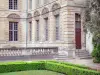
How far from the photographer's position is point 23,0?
107ft

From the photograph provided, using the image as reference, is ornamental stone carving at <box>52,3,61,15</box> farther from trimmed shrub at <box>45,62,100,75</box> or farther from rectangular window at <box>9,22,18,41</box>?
trimmed shrub at <box>45,62,100,75</box>

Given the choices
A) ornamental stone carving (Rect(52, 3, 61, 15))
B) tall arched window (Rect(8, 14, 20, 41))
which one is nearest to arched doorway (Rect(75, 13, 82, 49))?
ornamental stone carving (Rect(52, 3, 61, 15))

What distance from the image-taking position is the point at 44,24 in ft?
89.4

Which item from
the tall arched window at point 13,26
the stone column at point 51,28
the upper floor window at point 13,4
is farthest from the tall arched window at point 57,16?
the upper floor window at point 13,4

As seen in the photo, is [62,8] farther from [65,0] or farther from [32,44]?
[32,44]

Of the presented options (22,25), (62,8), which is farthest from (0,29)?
(62,8)

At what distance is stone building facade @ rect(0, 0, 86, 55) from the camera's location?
2300cm

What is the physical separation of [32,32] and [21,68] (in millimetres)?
14372

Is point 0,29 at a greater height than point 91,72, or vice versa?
point 0,29

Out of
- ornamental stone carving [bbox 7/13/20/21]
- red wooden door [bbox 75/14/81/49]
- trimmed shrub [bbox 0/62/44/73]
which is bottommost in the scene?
trimmed shrub [bbox 0/62/44/73]

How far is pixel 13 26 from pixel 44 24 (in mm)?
5807

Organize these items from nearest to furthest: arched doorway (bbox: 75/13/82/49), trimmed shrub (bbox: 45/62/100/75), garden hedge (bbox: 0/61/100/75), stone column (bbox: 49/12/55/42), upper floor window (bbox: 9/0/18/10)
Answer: trimmed shrub (bbox: 45/62/100/75) → garden hedge (bbox: 0/61/100/75) → arched doorway (bbox: 75/13/82/49) → stone column (bbox: 49/12/55/42) → upper floor window (bbox: 9/0/18/10)

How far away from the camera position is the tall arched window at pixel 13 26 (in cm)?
3141

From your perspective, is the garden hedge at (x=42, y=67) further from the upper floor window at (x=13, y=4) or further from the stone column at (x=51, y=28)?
the upper floor window at (x=13, y=4)
